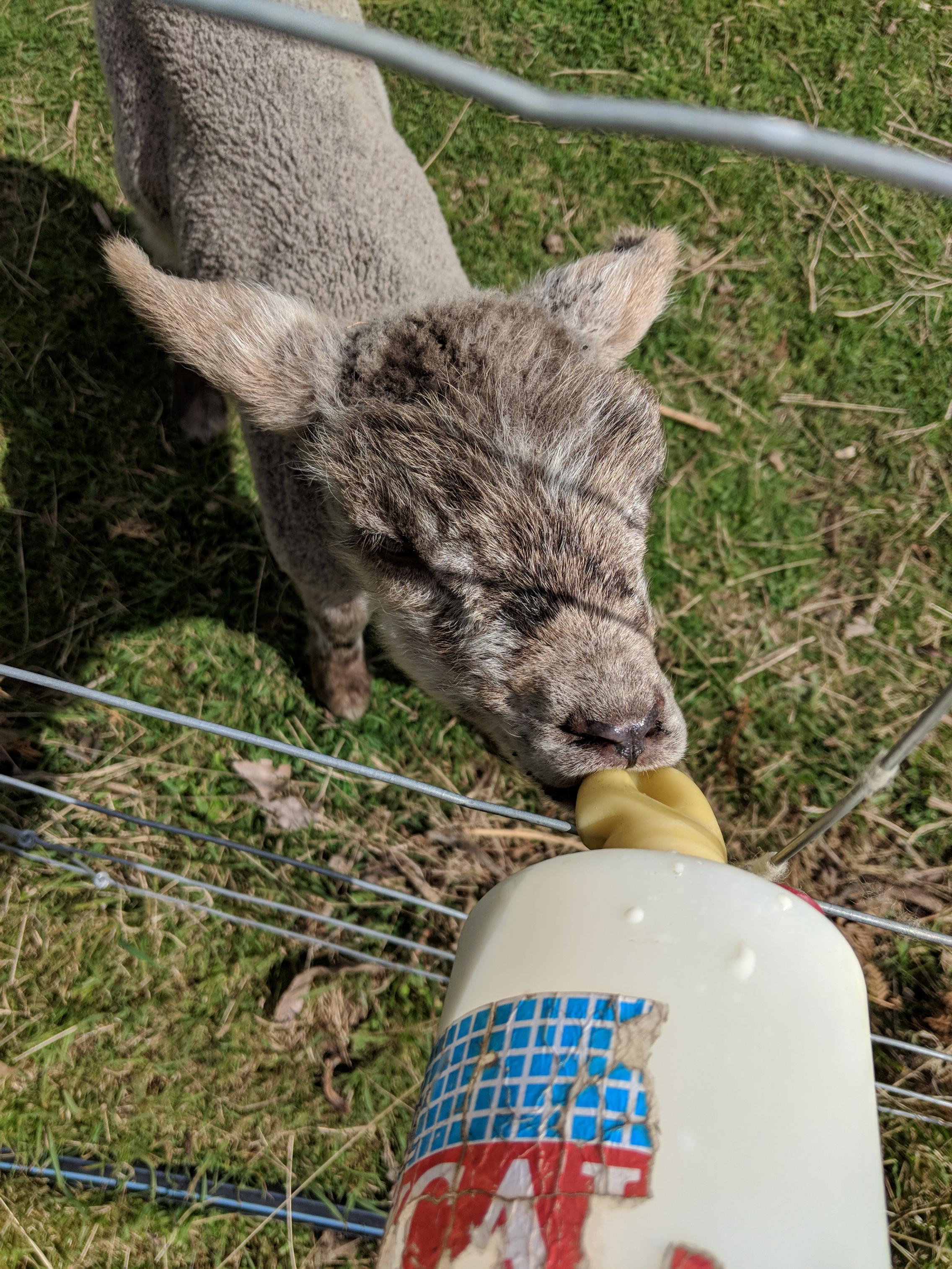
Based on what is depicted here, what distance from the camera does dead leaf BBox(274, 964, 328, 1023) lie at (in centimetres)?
357

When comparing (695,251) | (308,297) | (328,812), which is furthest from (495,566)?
(695,251)

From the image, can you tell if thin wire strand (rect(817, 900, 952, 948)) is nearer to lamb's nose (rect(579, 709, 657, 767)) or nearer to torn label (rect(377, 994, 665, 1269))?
lamb's nose (rect(579, 709, 657, 767))

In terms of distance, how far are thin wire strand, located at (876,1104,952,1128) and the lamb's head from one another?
1.82 meters

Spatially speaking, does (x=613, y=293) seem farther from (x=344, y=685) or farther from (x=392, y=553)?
(x=344, y=685)

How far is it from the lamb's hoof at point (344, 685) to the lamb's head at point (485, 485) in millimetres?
1100

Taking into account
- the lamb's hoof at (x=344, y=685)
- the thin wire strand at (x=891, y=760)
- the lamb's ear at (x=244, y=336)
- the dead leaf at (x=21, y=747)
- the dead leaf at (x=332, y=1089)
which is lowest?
the dead leaf at (x=332, y=1089)

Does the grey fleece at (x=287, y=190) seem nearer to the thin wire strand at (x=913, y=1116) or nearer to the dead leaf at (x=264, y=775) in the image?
the dead leaf at (x=264, y=775)

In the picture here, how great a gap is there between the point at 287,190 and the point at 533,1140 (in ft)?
9.92

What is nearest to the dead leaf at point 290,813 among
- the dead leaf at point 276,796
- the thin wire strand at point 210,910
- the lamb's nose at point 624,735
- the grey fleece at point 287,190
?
the dead leaf at point 276,796

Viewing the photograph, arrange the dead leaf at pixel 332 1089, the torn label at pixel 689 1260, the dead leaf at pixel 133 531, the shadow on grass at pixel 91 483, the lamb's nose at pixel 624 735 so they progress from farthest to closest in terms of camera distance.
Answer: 1. the dead leaf at pixel 133 531
2. the shadow on grass at pixel 91 483
3. the dead leaf at pixel 332 1089
4. the lamb's nose at pixel 624 735
5. the torn label at pixel 689 1260

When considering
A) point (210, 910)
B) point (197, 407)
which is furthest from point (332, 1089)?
point (197, 407)

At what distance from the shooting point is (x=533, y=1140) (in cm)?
117

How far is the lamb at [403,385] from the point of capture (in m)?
2.21

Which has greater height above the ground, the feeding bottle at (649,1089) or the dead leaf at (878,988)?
the feeding bottle at (649,1089)
